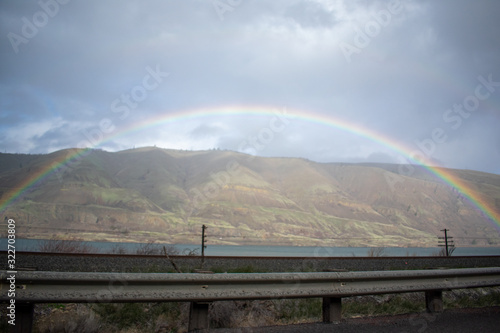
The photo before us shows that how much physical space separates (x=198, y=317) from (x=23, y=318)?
1.88 meters

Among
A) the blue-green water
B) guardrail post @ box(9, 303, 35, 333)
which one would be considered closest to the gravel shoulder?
guardrail post @ box(9, 303, 35, 333)

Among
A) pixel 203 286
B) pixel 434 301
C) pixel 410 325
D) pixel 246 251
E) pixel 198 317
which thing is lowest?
pixel 246 251

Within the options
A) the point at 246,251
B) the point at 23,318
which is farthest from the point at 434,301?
the point at 246,251

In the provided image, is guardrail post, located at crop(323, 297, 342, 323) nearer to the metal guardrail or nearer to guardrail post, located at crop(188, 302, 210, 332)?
the metal guardrail

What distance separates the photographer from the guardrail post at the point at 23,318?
4359mm

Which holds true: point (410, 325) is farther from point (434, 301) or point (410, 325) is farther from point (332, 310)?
point (434, 301)

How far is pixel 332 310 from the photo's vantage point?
5.90 m

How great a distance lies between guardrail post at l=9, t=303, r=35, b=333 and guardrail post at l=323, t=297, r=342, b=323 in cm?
371

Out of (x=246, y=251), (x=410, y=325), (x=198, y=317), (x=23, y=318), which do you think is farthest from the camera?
(x=246, y=251)

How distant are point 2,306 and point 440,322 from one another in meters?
6.46

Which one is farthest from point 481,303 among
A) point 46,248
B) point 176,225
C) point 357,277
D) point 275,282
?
point 176,225

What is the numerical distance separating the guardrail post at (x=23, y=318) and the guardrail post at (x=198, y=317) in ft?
5.68

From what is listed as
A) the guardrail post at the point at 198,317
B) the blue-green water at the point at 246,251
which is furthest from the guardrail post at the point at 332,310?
the blue-green water at the point at 246,251

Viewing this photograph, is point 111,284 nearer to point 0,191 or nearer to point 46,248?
point 46,248
